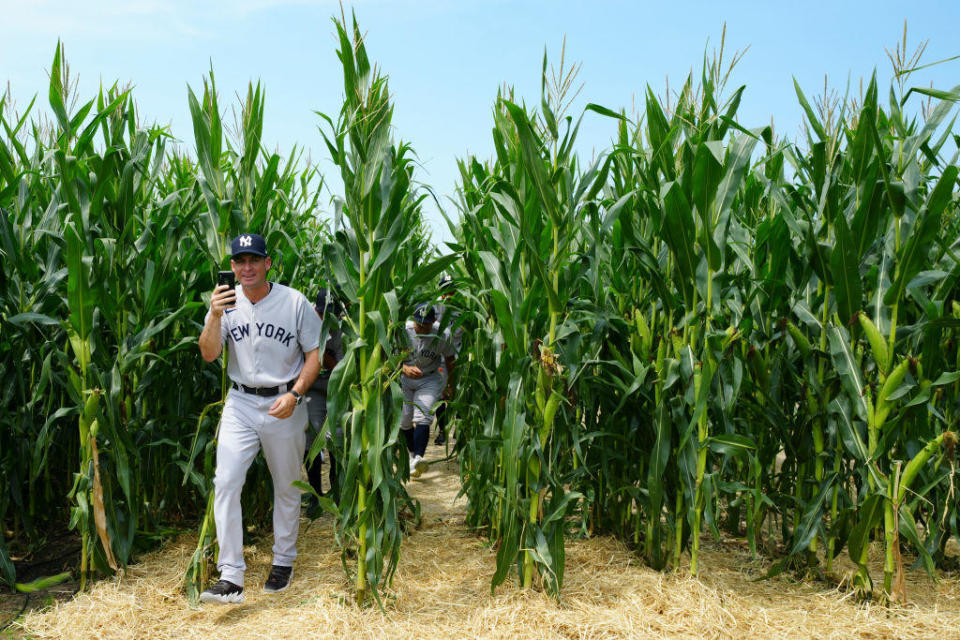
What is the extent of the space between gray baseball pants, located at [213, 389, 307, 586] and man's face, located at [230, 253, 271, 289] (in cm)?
60

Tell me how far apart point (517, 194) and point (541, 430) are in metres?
1.17

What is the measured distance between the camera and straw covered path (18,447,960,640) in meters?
3.30

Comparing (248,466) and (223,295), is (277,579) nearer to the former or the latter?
(248,466)

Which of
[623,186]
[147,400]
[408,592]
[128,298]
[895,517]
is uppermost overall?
[623,186]

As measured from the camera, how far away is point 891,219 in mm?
3467

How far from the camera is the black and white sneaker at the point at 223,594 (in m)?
3.55

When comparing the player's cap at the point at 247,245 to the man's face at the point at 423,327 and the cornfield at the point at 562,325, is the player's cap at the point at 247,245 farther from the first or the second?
the man's face at the point at 423,327

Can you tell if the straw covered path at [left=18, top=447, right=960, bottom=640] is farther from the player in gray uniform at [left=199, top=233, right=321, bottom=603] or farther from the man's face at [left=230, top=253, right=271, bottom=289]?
the man's face at [left=230, top=253, right=271, bottom=289]

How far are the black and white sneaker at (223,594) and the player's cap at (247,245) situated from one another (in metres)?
1.71

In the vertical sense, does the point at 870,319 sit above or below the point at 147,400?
above

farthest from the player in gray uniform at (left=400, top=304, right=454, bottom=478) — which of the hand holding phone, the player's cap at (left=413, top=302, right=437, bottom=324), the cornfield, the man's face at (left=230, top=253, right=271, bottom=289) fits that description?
the hand holding phone

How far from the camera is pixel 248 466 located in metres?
3.63

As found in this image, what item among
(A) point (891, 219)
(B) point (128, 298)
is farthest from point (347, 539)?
(A) point (891, 219)

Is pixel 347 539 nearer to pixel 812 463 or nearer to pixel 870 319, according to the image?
pixel 812 463
